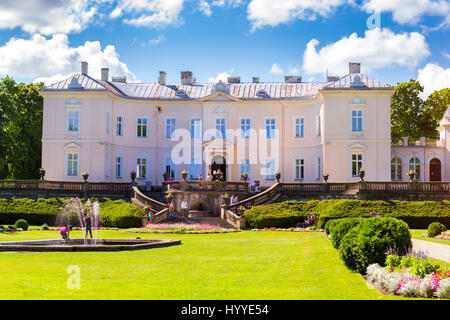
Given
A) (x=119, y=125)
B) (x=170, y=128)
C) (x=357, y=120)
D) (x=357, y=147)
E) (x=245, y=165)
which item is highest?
(x=357, y=120)

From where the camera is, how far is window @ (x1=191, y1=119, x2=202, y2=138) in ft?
171

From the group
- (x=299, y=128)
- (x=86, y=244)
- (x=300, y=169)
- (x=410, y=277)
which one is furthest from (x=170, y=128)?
(x=410, y=277)

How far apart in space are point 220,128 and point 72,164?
13.5m

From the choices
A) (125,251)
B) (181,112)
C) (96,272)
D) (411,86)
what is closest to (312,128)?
(181,112)

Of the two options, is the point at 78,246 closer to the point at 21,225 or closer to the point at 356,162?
the point at 21,225

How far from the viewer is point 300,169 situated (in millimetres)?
50969

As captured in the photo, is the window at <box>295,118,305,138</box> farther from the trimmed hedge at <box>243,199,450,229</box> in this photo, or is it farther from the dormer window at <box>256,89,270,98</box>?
the trimmed hedge at <box>243,199,450,229</box>

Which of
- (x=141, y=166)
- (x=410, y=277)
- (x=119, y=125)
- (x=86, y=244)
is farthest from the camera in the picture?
(x=141, y=166)

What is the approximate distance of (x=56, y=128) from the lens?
49.3m

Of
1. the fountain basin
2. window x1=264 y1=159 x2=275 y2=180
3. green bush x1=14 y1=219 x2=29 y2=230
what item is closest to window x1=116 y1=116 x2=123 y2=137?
window x1=264 y1=159 x2=275 y2=180

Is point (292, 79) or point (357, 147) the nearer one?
point (357, 147)

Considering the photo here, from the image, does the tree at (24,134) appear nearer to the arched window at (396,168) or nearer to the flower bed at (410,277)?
the arched window at (396,168)

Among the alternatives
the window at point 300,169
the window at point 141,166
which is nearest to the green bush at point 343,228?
the window at point 300,169
